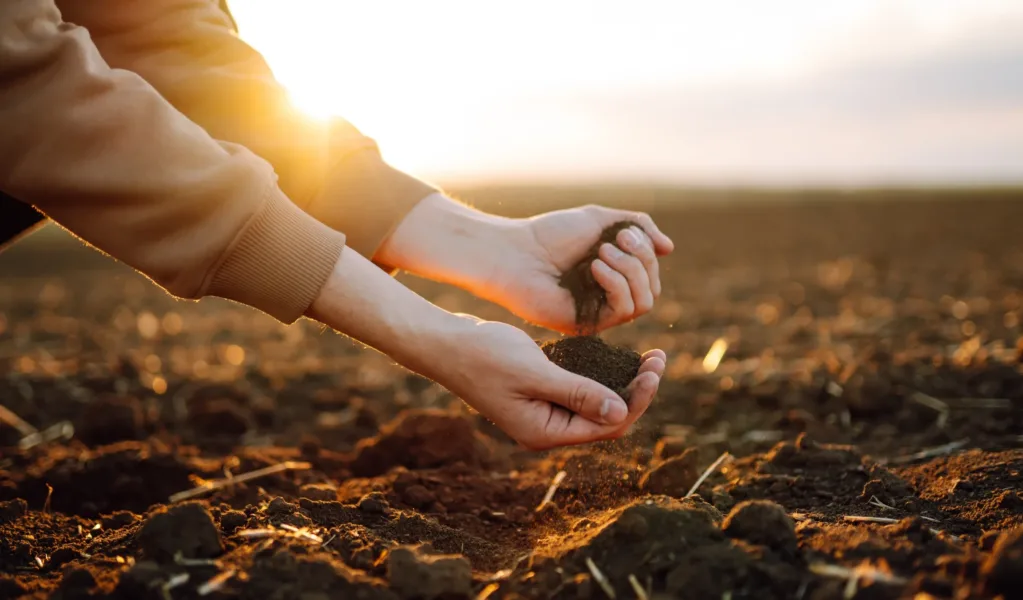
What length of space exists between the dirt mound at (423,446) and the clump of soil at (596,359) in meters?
0.66

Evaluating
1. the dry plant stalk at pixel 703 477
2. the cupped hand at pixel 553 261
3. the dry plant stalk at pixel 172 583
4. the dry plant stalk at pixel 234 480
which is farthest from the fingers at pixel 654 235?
the dry plant stalk at pixel 172 583

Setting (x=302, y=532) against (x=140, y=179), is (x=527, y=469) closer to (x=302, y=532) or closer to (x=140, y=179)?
(x=302, y=532)

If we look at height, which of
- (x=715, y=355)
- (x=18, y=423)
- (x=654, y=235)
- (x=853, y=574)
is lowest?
(x=18, y=423)

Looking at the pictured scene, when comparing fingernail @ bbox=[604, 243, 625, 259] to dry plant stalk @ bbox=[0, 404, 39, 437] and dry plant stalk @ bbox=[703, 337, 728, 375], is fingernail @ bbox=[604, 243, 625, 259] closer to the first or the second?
dry plant stalk @ bbox=[703, 337, 728, 375]

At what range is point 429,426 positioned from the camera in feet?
10.2

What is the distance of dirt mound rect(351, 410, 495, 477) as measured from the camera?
10.0ft

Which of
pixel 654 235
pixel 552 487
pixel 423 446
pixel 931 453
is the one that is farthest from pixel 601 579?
pixel 931 453

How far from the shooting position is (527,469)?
3.21 meters

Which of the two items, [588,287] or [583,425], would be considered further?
[588,287]

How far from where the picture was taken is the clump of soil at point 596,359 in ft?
8.09

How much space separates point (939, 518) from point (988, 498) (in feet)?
0.72

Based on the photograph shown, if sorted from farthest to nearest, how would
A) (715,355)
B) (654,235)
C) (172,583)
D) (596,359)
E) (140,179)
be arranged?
(715,355) → (654,235) → (596,359) → (140,179) → (172,583)

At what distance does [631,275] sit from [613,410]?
2.01 feet

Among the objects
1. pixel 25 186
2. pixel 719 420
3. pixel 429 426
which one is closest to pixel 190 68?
pixel 25 186
